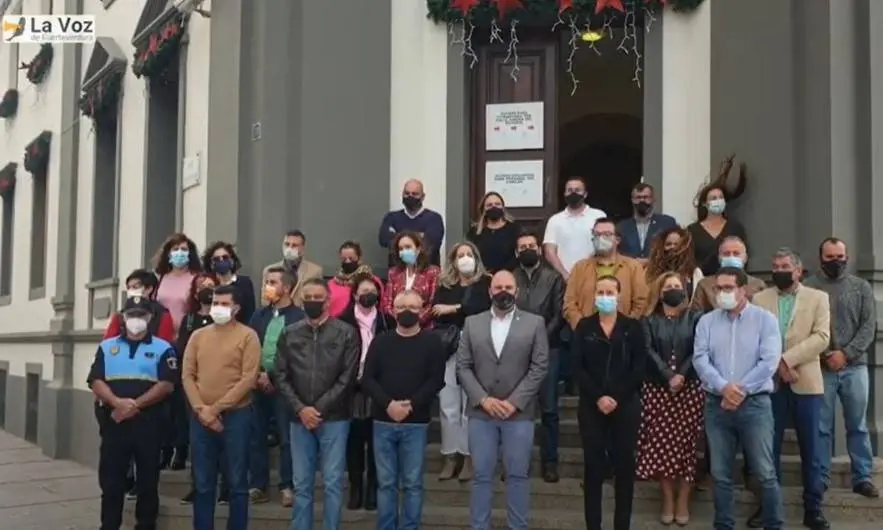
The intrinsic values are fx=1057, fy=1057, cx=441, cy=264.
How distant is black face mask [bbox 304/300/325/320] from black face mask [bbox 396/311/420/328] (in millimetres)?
549

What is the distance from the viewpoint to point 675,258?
7.99 m

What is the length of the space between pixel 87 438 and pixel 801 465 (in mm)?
9104

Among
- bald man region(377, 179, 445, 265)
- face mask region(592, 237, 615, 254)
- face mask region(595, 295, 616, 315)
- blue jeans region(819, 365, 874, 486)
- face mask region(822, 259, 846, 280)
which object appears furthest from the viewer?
bald man region(377, 179, 445, 265)

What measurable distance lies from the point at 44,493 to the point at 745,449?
769 cm

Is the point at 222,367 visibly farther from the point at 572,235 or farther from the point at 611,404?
the point at 572,235

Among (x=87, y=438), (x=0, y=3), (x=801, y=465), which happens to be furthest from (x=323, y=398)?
(x=0, y=3)

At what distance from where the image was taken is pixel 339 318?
7.97 metres

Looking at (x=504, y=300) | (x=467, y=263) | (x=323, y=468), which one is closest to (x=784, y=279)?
(x=504, y=300)

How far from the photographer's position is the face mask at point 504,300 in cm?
733

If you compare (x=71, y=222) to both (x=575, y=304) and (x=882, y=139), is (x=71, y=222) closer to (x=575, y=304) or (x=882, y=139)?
(x=575, y=304)

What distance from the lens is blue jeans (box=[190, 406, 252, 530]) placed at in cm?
761

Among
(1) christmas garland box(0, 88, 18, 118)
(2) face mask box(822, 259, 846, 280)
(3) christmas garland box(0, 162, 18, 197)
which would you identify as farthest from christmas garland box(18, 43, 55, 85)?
(2) face mask box(822, 259, 846, 280)

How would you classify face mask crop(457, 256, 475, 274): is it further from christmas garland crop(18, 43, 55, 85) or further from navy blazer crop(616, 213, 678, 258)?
christmas garland crop(18, 43, 55, 85)
